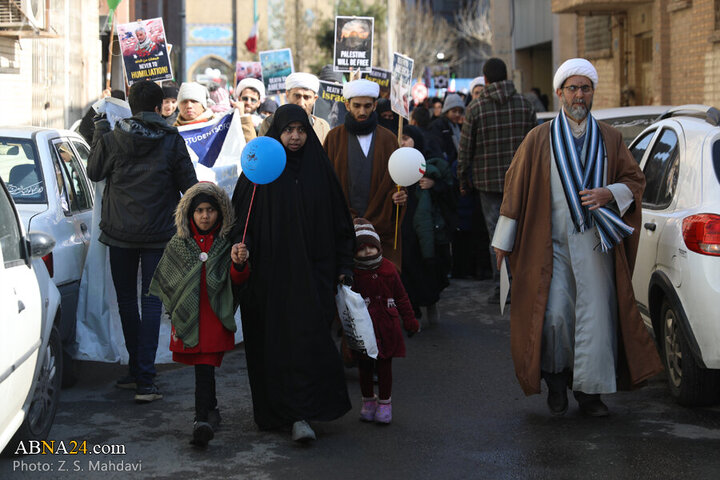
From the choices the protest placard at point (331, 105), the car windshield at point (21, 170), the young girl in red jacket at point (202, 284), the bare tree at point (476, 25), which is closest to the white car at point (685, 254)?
the young girl in red jacket at point (202, 284)

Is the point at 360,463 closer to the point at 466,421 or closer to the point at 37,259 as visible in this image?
the point at 466,421

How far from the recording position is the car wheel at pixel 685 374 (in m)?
6.36

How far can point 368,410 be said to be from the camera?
6434mm

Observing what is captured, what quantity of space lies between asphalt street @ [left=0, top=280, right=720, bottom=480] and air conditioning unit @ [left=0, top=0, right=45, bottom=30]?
31.2 ft

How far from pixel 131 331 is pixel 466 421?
2.33 m

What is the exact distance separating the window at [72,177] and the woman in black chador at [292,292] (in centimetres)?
210

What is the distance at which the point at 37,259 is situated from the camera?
19.5 ft

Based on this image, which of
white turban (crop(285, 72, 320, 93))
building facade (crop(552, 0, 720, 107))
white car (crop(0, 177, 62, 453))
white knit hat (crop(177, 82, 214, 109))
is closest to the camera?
white car (crop(0, 177, 62, 453))

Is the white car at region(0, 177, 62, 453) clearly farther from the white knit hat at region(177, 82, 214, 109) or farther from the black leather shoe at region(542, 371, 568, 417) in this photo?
the white knit hat at region(177, 82, 214, 109)

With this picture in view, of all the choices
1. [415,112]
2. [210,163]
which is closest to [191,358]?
[210,163]

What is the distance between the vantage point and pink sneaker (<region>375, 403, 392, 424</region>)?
6336 millimetres

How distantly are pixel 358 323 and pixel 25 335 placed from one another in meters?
1.86

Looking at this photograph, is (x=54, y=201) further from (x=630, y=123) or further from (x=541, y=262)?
(x=630, y=123)

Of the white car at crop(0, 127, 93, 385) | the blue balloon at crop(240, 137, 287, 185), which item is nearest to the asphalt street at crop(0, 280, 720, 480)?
the white car at crop(0, 127, 93, 385)
